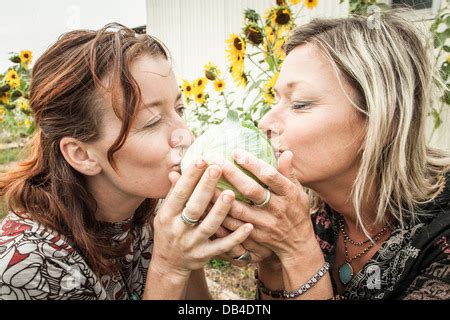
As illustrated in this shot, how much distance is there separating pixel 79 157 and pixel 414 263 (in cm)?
114

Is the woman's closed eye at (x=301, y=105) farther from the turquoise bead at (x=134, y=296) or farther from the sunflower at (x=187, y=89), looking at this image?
the sunflower at (x=187, y=89)

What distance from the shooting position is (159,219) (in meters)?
1.21

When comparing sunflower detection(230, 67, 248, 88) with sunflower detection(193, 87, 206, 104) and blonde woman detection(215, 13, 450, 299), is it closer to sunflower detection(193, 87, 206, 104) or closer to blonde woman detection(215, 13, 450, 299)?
sunflower detection(193, 87, 206, 104)

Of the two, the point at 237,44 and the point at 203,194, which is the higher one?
the point at 237,44

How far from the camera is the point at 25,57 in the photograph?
332 cm

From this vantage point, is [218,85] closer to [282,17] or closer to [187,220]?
[282,17]

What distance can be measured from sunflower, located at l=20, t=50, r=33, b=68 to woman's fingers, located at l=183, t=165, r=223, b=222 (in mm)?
2795

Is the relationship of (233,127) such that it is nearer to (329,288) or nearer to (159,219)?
(159,219)

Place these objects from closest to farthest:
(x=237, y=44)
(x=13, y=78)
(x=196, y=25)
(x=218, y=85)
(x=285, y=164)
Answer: (x=285, y=164)
(x=237, y=44)
(x=218, y=85)
(x=13, y=78)
(x=196, y=25)

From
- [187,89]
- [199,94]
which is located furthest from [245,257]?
[187,89]

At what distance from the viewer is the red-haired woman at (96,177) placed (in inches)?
45.9

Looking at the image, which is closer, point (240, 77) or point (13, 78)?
point (240, 77)

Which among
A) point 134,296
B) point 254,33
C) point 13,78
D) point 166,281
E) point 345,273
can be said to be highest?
point 254,33

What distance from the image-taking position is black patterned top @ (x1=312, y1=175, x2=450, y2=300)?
121cm
